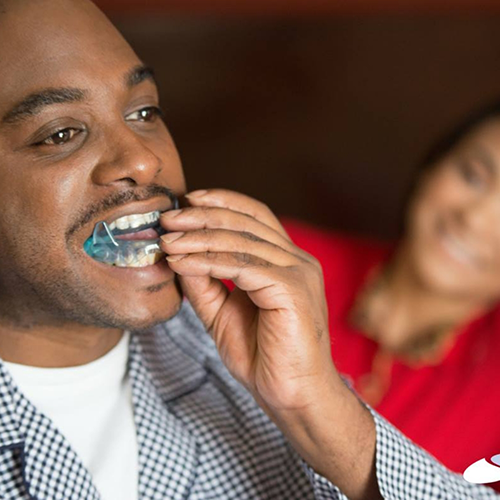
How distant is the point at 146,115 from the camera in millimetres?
1110

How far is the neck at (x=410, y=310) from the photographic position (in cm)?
211

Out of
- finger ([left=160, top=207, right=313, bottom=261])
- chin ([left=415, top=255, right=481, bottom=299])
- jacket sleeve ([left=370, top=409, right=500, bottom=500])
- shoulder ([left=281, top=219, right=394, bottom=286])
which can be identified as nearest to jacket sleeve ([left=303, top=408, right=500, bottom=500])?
jacket sleeve ([left=370, top=409, right=500, bottom=500])

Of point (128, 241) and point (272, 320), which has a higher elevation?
point (128, 241)

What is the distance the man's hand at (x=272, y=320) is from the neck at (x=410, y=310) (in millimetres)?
1055

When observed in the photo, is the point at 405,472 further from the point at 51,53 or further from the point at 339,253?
the point at 339,253

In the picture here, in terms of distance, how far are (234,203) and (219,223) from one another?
7 cm

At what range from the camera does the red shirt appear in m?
1.77

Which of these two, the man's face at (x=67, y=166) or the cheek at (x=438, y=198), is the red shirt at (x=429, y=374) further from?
the man's face at (x=67, y=166)

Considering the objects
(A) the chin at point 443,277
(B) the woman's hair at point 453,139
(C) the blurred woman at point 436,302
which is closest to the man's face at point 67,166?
(C) the blurred woman at point 436,302

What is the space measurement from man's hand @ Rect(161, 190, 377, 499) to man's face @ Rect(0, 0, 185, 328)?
0.24 ft

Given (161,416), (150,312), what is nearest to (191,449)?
(161,416)

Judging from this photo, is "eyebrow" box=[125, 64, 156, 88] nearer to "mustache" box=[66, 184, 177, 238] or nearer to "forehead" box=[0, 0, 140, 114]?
"forehead" box=[0, 0, 140, 114]

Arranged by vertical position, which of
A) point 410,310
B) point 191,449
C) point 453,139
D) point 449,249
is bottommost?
point 191,449

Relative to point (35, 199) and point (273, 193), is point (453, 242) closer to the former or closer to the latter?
point (273, 193)
